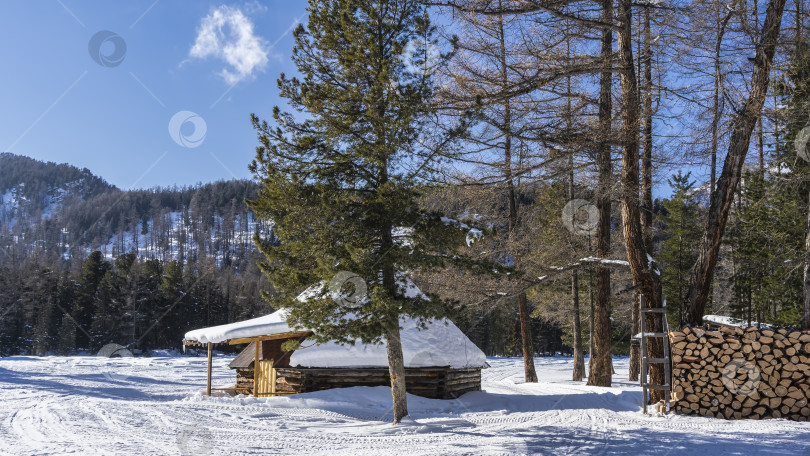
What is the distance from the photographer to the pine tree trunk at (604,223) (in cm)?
1047

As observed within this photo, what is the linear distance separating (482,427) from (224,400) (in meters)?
8.26

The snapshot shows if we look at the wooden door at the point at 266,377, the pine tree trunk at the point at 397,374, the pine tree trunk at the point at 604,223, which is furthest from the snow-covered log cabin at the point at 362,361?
the pine tree trunk at the point at 397,374

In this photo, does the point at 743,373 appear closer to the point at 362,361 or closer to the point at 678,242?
the point at 362,361

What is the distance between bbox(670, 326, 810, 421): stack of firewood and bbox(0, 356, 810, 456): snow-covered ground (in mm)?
563

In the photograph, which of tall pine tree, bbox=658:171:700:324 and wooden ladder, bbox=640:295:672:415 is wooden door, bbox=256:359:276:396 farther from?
tall pine tree, bbox=658:171:700:324

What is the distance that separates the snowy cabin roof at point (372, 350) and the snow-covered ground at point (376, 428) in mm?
979

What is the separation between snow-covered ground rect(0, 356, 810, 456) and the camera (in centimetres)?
743

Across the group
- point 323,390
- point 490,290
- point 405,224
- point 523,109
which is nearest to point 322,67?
point 405,224

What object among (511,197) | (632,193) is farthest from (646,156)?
(511,197)

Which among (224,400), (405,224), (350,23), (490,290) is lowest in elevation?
(224,400)

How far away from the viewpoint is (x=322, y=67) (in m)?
10.1

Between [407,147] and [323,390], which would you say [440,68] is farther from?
[323,390]

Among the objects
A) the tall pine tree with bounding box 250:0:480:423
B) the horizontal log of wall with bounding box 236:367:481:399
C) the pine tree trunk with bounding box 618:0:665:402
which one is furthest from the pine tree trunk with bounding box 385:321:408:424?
the horizontal log of wall with bounding box 236:367:481:399

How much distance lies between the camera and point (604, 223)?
47.8 feet
